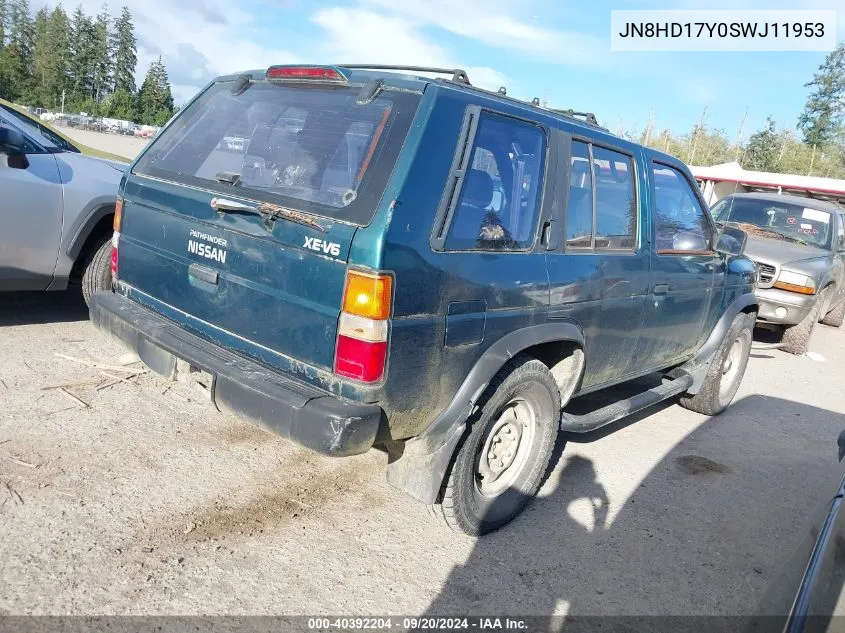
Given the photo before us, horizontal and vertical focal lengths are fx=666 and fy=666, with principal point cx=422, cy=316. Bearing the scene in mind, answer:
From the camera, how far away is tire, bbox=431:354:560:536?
3049 mm

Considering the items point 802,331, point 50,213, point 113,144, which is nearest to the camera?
point 50,213

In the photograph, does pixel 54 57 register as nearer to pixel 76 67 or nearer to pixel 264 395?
pixel 76 67

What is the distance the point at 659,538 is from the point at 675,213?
6.97ft

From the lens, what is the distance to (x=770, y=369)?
767 cm

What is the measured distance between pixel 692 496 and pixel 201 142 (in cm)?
350

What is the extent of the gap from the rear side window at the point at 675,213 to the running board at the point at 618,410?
0.97m

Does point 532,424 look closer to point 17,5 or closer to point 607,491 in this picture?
point 607,491

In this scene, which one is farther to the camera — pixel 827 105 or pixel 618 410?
pixel 827 105

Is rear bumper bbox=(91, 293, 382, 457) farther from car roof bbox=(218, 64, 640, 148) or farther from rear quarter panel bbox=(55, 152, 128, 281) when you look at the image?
rear quarter panel bbox=(55, 152, 128, 281)

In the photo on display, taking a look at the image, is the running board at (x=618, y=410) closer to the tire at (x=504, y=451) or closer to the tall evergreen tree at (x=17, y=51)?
the tire at (x=504, y=451)

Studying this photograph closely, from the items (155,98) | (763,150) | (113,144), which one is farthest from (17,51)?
(763,150)

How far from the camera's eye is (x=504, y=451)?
342cm

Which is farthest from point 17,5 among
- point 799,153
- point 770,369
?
point 770,369

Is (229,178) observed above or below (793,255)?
above
